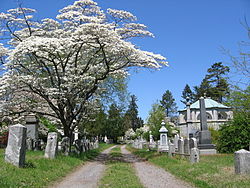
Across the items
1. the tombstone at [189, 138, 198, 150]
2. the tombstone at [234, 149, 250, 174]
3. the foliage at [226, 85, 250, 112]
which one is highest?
the foliage at [226, 85, 250, 112]

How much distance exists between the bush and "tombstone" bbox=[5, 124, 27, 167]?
13.8 metres

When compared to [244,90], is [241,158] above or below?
below

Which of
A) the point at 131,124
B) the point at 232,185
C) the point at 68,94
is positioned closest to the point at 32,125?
the point at 68,94

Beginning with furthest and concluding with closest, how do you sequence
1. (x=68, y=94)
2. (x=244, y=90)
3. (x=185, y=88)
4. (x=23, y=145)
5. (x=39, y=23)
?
(x=185, y=88) → (x=39, y=23) → (x=68, y=94) → (x=244, y=90) → (x=23, y=145)

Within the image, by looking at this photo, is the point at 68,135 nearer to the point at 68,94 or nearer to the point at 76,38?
the point at 68,94

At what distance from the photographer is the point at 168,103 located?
335 feet

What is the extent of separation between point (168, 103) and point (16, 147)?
94476 millimetres

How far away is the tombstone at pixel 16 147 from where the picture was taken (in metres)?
9.70

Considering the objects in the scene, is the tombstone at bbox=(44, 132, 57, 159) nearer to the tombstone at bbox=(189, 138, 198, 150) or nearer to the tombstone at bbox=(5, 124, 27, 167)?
the tombstone at bbox=(5, 124, 27, 167)

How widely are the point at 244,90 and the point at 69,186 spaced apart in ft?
28.8

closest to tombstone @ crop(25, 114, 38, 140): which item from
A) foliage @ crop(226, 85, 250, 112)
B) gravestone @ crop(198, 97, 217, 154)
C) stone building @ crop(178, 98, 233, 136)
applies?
gravestone @ crop(198, 97, 217, 154)

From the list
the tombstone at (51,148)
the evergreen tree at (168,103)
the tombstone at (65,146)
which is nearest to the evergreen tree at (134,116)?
the evergreen tree at (168,103)

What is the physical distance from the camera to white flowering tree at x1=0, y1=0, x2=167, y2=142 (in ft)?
53.0

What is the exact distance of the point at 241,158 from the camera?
8.48 m
